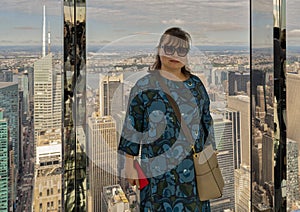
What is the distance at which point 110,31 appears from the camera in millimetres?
1877

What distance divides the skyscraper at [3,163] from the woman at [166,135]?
1.75 feet

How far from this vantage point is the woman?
1.74 m

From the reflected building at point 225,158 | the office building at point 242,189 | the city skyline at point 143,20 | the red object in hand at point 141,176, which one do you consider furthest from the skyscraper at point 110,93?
the office building at point 242,189

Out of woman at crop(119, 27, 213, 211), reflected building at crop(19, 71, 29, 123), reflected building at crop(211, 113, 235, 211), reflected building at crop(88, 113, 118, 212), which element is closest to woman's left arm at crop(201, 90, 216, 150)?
woman at crop(119, 27, 213, 211)

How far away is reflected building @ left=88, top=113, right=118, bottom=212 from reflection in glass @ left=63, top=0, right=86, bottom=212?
1.7 inches

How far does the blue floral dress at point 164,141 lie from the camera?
1734 mm

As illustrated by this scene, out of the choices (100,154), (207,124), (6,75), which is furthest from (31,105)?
(207,124)

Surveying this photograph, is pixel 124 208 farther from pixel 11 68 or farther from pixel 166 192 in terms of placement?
pixel 11 68

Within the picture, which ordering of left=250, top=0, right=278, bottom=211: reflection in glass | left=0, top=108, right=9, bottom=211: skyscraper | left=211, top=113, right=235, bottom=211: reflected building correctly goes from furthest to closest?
left=250, top=0, right=278, bottom=211: reflection in glass, left=211, top=113, right=235, bottom=211: reflected building, left=0, top=108, right=9, bottom=211: skyscraper

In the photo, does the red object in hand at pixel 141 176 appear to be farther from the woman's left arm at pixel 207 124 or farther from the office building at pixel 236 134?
the office building at pixel 236 134

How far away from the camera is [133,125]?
1.75 meters

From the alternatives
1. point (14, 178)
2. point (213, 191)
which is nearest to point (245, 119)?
point (213, 191)

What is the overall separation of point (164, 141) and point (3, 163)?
2.47 feet

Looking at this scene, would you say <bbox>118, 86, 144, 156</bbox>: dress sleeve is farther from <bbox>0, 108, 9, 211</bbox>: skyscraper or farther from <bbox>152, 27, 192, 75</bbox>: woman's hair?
<bbox>0, 108, 9, 211</bbox>: skyscraper
